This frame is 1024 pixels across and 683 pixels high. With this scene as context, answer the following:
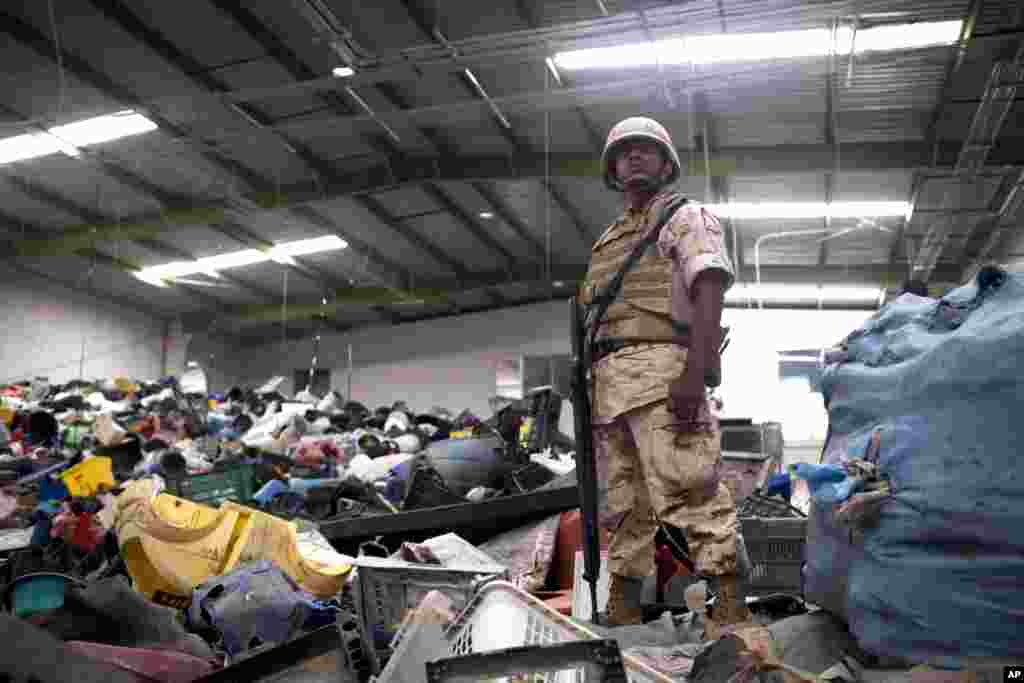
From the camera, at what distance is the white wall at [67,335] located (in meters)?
10.1

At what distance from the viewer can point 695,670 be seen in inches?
67.7

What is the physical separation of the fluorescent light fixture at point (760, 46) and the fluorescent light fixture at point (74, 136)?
13.1 ft

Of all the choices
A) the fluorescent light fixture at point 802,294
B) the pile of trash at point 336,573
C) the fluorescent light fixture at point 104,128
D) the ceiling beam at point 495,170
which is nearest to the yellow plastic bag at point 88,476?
the pile of trash at point 336,573

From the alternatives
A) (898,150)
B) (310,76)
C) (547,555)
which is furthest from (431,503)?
(898,150)

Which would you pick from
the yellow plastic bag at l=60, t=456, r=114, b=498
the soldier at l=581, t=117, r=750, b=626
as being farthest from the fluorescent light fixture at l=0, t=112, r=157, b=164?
the soldier at l=581, t=117, r=750, b=626

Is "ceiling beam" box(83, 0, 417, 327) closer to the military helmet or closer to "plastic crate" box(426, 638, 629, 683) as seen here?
the military helmet

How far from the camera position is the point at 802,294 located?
11867mm

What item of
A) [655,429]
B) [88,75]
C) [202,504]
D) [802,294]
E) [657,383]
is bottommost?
[202,504]

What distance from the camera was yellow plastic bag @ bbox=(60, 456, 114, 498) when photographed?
405cm

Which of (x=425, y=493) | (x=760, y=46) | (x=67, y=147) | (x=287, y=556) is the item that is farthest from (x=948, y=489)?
(x=67, y=147)

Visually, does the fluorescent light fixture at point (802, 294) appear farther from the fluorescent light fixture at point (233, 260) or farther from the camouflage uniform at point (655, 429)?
the camouflage uniform at point (655, 429)

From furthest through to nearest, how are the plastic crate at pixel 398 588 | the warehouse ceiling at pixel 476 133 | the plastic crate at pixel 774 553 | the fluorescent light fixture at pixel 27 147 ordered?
1. the fluorescent light fixture at pixel 27 147
2. the warehouse ceiling at pixel 476 133
3. the plastic crate at pixel 774 553
4. the plastic crate at pixel 398 588

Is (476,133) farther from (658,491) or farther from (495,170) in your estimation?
(658,491)

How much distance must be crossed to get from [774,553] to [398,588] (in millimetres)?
1171
